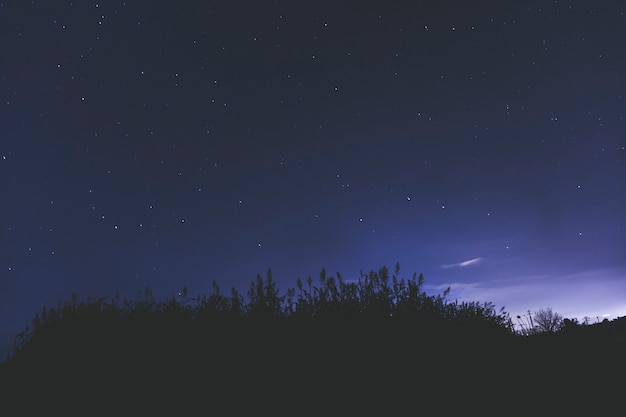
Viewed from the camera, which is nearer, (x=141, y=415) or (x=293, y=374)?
(x=141, y=415)

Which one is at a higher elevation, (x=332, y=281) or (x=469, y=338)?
(x=332, y=281)

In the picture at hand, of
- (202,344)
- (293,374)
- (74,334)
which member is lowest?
(293,374)

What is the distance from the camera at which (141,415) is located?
476 centimetres

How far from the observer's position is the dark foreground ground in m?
5.00

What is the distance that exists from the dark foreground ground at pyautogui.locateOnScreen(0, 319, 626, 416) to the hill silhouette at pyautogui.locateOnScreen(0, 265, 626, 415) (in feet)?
0.05

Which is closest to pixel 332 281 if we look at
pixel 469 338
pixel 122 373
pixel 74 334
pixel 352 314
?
pixel 352 314

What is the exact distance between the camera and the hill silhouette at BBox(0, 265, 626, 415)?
506 centimetres

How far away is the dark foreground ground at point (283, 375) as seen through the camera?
197 inches

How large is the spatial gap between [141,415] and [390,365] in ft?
9.51

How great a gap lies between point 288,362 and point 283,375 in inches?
9.3

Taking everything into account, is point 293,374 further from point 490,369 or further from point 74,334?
point 74,334

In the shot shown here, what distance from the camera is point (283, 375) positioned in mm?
5293

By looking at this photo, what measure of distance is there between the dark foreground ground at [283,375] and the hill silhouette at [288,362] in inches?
0.6

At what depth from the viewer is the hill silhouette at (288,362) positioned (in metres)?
5.06
